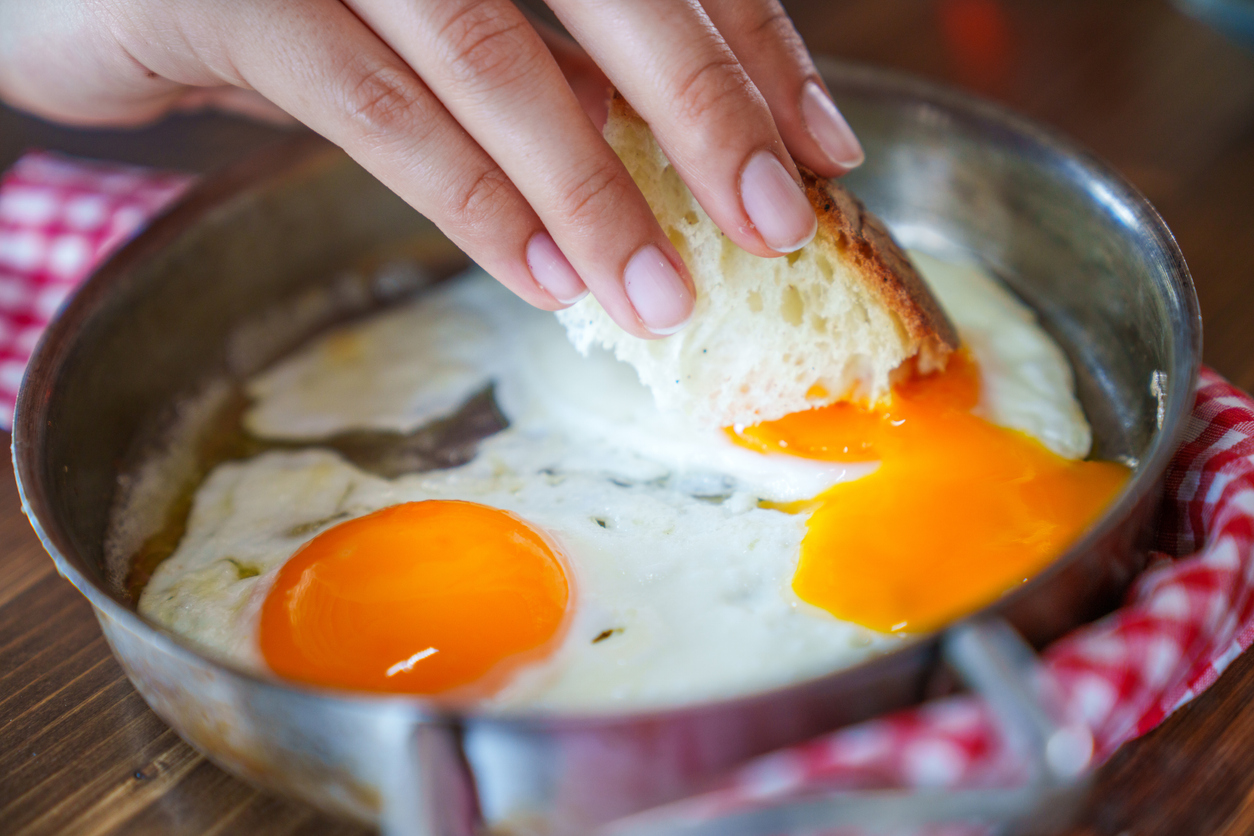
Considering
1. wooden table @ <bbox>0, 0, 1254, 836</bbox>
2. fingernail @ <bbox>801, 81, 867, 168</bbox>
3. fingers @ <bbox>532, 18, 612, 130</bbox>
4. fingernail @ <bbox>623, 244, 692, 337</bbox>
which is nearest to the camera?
wooden table @ <bbox>0, 0, 1254, 836</bbox>

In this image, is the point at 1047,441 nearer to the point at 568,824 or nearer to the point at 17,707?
the point at 568,824

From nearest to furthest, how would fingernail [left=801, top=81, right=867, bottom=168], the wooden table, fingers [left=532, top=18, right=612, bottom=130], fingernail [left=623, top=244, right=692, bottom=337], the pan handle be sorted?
the pan handle, the wooden table, fingernail [left=623, top=244, right=692, bottom=337], fingernail [left=801, top=81, right=867, bottom=168], fingers [left=532, top=18, right=612, bottom=130]

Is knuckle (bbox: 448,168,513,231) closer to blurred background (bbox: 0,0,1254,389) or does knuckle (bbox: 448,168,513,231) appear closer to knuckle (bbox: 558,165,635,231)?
knuckle (bbox: 558,165,635,231)

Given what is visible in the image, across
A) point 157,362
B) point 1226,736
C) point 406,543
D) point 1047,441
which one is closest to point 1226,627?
point 1226,736

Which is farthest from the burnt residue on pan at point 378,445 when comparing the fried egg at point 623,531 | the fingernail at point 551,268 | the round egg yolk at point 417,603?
the fingernail at point 551,268

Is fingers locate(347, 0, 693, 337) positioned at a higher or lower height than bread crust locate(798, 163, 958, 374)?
higher

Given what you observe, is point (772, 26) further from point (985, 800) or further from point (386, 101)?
point (985, 800)

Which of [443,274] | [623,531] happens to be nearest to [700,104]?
[623,531]

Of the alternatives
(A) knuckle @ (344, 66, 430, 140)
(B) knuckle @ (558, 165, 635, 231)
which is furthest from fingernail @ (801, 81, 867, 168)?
(A) knuckle @ (344, 66, 430, 140)
